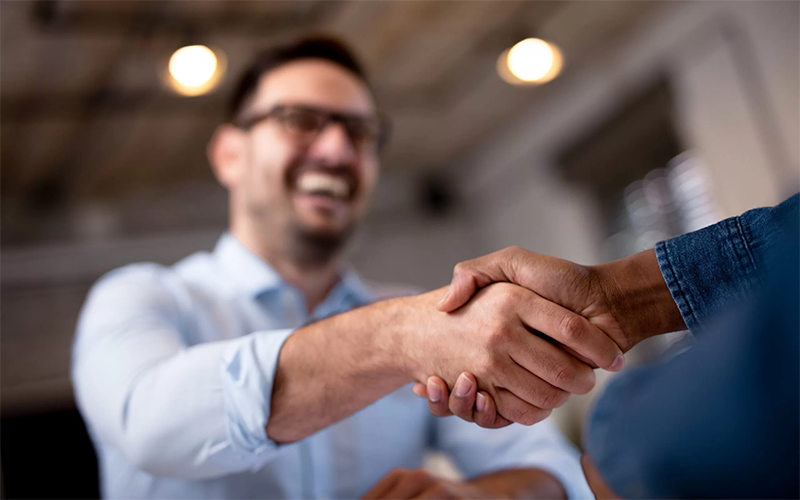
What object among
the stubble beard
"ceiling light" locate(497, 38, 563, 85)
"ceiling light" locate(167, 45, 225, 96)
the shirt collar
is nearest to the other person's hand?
the shirt collar

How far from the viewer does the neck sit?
4.30ft

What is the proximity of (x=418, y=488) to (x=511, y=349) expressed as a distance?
9.5 inches

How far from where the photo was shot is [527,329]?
701 millimetres

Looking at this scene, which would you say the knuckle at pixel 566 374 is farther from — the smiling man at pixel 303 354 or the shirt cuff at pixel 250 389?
the shirt cuff at pixel 250 389

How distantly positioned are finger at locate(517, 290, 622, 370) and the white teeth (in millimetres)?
712

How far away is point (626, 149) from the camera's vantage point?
3.22m

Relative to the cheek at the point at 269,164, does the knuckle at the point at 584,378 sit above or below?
below

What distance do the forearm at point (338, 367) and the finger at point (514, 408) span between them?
102 millimetres

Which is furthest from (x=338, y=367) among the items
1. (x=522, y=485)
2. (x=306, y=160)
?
(x=306, y=160)

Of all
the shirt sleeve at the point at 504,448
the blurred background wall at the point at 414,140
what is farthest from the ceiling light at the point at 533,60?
the shirt sleeve at the point at 504,448

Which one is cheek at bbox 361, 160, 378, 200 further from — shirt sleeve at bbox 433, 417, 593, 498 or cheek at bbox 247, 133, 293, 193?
shirt sleeve at bbox 433, 417, 593, 498

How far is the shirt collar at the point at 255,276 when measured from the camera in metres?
1.21

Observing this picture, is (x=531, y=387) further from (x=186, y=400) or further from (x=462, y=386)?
(x=186, y=400)

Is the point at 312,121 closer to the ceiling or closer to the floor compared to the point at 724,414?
closer to the ceiling
